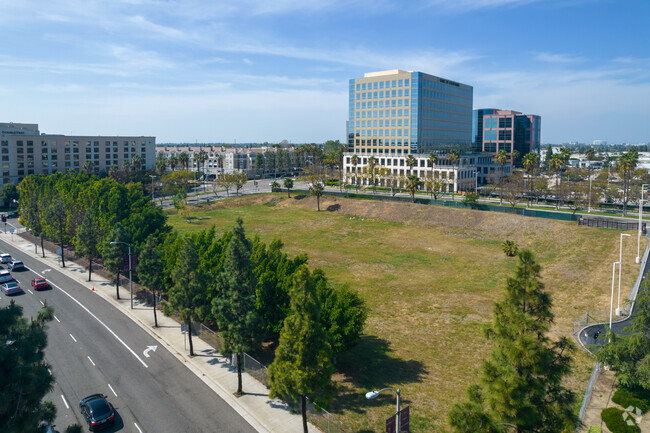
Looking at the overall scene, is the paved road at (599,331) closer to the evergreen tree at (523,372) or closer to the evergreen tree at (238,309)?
the evergreen tree at (523,372)

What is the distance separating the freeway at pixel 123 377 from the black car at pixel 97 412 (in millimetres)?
673

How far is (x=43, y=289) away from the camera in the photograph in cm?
5566

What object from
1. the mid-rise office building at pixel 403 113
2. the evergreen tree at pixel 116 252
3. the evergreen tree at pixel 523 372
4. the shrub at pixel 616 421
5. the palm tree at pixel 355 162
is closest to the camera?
the evergreen tree at pixel 523 372

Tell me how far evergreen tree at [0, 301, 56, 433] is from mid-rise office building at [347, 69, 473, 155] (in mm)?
137688

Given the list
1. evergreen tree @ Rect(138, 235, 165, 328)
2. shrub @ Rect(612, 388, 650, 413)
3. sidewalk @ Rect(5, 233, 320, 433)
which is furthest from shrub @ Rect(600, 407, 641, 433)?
evergreen tree @ Rect(138, 235, 165, 328)

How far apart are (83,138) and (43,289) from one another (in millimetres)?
117302

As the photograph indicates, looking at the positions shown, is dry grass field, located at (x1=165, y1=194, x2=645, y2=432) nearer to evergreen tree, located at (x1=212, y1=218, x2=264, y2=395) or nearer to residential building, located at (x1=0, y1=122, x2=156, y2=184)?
evergreen tree, located at (x1=212, y1=218, x2=264, y2=395)

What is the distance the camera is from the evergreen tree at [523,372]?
752 inches

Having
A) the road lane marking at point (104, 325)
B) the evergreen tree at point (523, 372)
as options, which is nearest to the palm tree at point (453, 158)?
the road lane marking at point (104, 325)

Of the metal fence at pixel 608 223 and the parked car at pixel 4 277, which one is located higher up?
the metal fence at pixel 608 223

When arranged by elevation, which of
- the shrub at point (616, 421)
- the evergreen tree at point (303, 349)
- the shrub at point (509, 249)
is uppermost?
the evergreen tree at point (303, 349)

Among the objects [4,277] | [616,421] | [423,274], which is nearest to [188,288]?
[616,421]

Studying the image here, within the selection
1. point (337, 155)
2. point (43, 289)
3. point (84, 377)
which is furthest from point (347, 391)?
point (337, 155)

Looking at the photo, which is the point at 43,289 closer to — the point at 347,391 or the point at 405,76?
the point at 347,391
